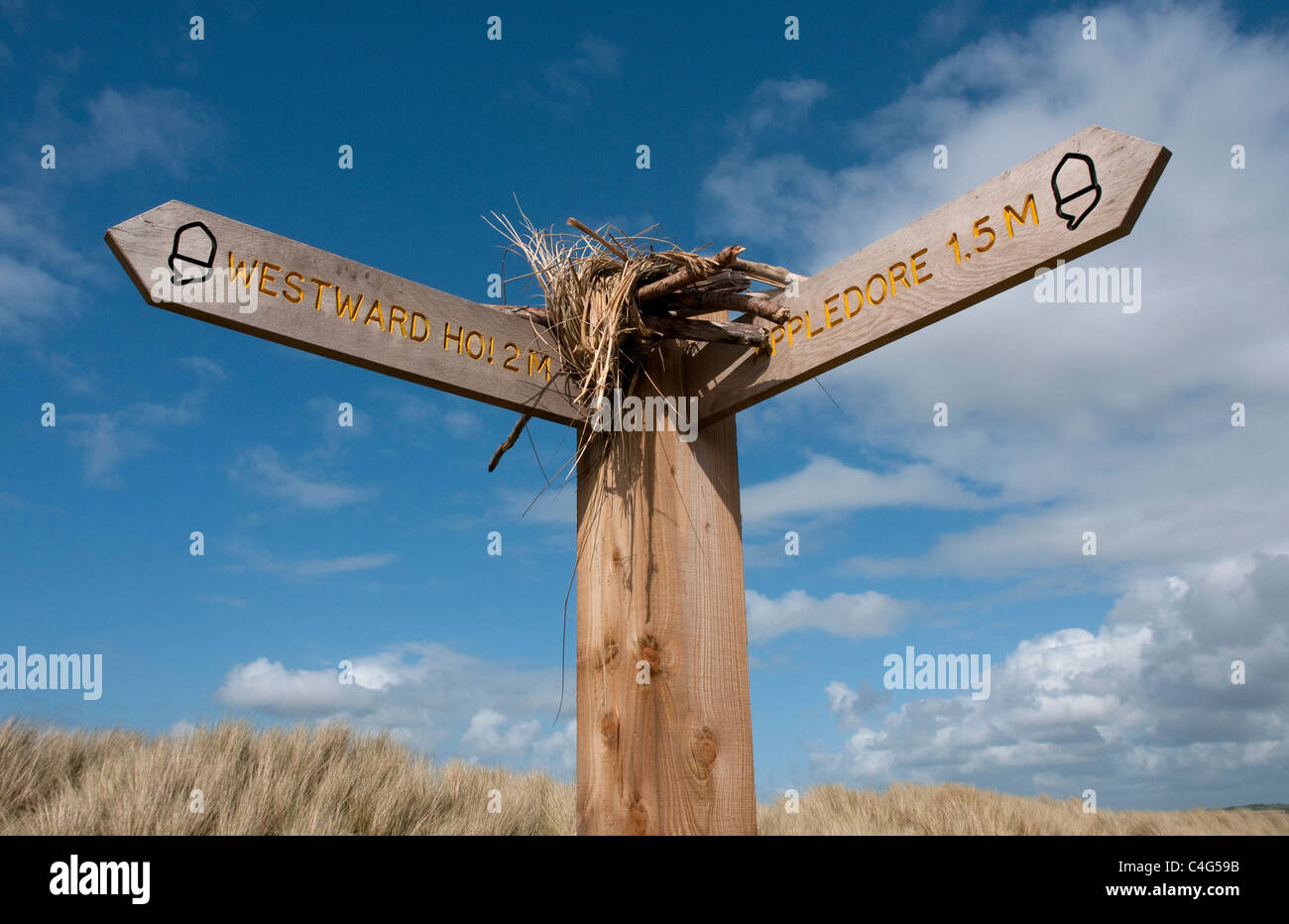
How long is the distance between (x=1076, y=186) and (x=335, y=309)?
67.9 inches

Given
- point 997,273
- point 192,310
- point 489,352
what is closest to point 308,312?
point 192,310

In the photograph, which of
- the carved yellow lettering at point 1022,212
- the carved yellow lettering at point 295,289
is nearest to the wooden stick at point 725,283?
the carved yellow lettering at point 1022,212

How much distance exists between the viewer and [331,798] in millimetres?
3795

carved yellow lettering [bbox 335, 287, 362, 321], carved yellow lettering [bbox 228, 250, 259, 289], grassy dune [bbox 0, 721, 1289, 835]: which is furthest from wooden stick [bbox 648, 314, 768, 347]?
grassy dune [bbox 0, 721, 1289, 835]

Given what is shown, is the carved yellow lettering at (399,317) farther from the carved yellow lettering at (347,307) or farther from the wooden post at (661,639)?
the wooden post at (661,639)

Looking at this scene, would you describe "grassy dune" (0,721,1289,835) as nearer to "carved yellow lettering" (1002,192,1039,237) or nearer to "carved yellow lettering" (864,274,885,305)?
"carved yellow lettering" (864,274,885,305)

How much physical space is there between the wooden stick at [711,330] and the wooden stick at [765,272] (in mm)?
149

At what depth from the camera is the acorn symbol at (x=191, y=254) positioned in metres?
1.91

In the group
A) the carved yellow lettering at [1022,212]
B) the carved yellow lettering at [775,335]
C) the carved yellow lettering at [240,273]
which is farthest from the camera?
the carved yellow lettering at [775,335]

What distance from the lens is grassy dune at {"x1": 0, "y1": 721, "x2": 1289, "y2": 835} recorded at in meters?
3.46

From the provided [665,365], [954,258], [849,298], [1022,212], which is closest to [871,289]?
[849,298]
